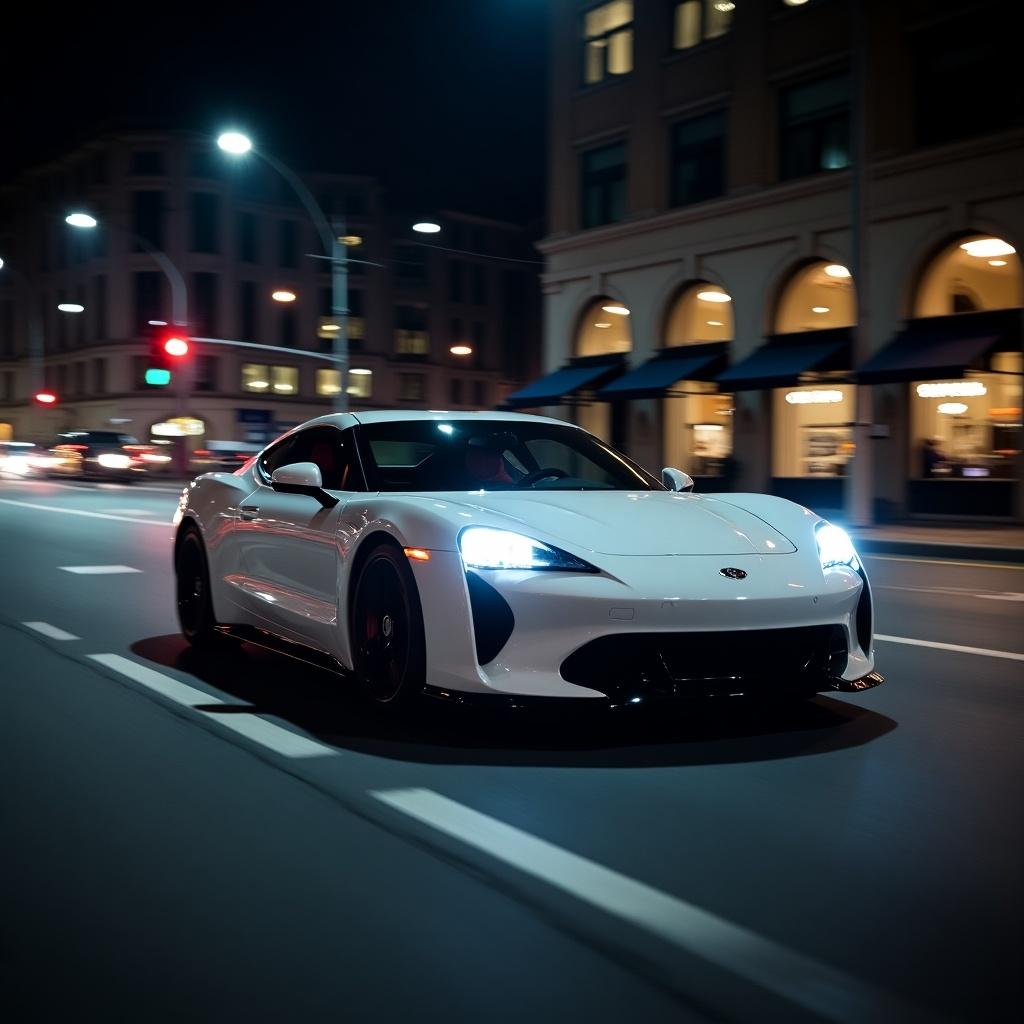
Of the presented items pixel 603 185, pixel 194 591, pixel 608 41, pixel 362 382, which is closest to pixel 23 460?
pixel 603 185

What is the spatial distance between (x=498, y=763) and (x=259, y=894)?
1490 millimetres

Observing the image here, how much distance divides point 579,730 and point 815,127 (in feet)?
76.7

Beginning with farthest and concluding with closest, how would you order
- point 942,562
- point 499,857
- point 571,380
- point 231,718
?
1. point 571,380
2. point 942,562
3. point 231,718
4. point 499,857

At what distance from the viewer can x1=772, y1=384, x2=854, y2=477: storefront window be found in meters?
26.1

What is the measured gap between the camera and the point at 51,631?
853cm

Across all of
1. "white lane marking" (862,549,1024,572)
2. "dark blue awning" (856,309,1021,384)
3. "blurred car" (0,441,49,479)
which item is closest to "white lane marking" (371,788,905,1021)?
"white lane marking" (862,549,1024,572)

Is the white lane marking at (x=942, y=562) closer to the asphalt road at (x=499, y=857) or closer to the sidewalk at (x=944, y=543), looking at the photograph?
the sidewalk at (x=944, y=543)

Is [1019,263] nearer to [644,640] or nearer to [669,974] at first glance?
[644,640]

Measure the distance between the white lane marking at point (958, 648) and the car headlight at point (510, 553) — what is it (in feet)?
11.6

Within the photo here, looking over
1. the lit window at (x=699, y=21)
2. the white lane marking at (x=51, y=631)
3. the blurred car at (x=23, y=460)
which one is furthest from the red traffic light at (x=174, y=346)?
the white lane marking at (x=51, y=631)

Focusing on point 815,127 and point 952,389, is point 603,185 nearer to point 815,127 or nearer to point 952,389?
point 815,127

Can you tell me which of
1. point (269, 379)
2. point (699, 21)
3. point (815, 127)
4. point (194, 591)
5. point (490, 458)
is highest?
point (699, 21)

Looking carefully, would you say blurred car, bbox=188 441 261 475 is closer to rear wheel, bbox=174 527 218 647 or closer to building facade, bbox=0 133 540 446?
building facade, bbox=0 133 540 446

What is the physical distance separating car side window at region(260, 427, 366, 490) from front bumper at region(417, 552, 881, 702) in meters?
1.34
